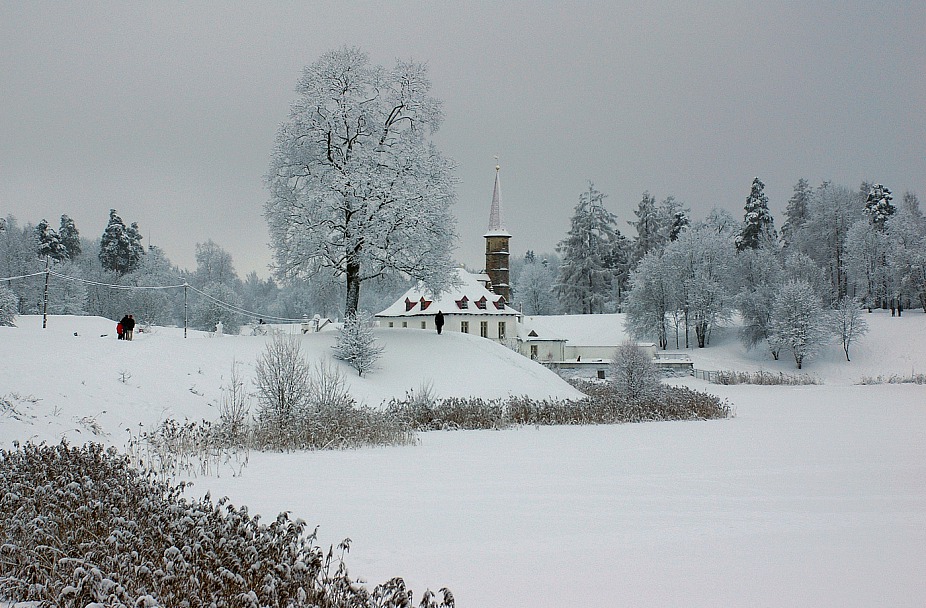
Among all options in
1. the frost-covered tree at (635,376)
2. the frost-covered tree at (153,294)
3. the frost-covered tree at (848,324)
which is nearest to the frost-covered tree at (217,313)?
the frost-covered tree at (153,294)

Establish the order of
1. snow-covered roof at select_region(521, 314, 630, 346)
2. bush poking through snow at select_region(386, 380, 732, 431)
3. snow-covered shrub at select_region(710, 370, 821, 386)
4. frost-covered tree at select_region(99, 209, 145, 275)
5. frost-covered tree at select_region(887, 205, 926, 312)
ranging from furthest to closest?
frost-covered tree at select_region(99, 209, 145, 275) → frost-covered tree at select_region(887, 205, 926, 312) → snow-covered roof at select_region(521, 314, 630, 346) → snow-covered shrub at select_region(710, 370, 821, 386) → bush poking through snow at select_region(386, 380, 732, 431)

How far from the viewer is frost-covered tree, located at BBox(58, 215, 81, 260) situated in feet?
231

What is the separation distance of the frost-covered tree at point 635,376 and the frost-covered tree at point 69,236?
207 ft

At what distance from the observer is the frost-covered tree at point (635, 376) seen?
23.4 metres

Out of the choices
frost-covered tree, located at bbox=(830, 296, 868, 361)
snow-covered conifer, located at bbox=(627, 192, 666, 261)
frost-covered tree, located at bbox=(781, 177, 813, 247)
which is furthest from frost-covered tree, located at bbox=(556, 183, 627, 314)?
frost-covered tree, located at bbox=(830, 296, 868, 361)

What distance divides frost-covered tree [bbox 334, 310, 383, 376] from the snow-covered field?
73 centimetres

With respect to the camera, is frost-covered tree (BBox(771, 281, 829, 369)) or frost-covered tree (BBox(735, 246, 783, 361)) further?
frost-covered tree (BBox(735, 246, 783, 361))

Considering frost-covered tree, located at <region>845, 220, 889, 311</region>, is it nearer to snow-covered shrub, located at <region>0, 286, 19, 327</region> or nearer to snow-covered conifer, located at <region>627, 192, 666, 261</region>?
snow-covered conifer, located at <region>627, 192, 666, 261</region>

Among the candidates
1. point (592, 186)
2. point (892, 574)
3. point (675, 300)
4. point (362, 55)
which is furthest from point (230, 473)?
point (592, 186)

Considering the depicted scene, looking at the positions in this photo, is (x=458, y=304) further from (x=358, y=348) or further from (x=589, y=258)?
(x=589, y=258)

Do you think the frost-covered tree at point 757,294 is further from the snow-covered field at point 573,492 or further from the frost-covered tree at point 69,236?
the frost-covered tree at point 69,236

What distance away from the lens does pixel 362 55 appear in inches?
1120

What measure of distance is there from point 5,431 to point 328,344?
531 inches

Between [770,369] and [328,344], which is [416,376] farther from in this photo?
[770,369]
